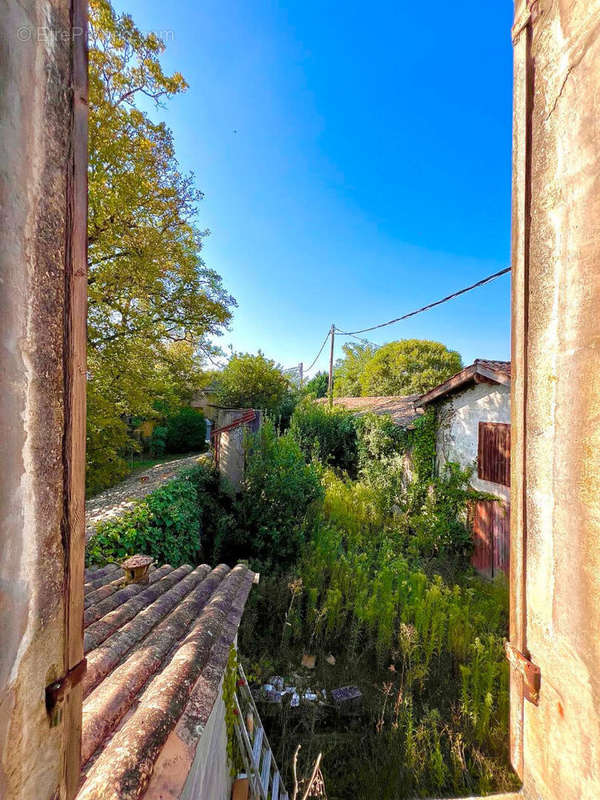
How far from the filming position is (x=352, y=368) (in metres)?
27.8

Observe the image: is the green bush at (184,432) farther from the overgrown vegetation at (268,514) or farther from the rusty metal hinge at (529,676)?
the rusty metal hinge at (529,676)

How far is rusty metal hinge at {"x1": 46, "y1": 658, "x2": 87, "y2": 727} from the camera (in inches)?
33.0

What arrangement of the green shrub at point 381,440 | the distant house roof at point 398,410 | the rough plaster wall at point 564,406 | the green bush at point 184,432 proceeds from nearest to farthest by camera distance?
the rough plaster wall at point 564,406 < the green shrub at point 381,440 < the distant house roof at point 398,410 < the green bush at point 184,432

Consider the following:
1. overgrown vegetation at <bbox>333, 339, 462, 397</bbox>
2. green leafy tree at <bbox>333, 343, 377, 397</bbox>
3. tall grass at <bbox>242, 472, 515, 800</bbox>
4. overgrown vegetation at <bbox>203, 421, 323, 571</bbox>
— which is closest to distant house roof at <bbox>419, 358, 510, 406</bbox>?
tall grass at <bbox>242, 472, 515, 800</bbox>

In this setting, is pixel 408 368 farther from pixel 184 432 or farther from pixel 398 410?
pixel 184 432

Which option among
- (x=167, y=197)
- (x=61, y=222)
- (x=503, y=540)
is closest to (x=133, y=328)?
(x=167, y=197)

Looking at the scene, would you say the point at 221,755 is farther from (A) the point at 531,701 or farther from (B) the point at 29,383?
(B) the point at 29,383

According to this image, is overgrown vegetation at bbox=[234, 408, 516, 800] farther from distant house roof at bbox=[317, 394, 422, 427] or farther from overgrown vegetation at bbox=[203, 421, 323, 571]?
distant house roof at bbox=[317, 394, 422, 427]

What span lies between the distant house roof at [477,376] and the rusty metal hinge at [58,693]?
729cm

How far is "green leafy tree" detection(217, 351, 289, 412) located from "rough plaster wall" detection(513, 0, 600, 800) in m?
11.8

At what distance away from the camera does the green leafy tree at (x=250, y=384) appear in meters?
12.8

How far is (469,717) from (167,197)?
9.75 m

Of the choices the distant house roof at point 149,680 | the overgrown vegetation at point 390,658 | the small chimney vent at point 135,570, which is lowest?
the overgrown vegetation at point 390,658

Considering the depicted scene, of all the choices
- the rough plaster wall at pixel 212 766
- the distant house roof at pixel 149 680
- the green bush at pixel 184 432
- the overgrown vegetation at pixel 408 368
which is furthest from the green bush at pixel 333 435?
the overgrown vegetation at pixel 408 368
